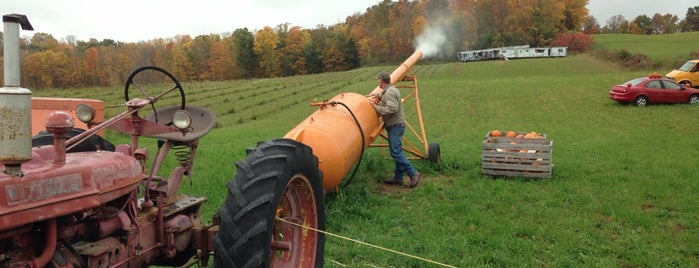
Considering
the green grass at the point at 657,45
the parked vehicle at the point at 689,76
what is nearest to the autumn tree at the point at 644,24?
the green grass at the point at 657,45

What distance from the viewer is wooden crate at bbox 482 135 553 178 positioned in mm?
9070

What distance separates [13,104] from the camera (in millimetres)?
2143

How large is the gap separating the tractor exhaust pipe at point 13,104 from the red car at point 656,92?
76.7 ft

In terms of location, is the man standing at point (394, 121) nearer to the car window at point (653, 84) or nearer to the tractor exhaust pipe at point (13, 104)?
the tractor exhaust pipe at point (13, 104)

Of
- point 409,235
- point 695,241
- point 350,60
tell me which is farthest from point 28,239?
point 350,60

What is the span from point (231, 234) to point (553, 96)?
26086 millimetres

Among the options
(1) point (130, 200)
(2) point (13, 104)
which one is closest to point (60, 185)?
(2) point (13, 104)

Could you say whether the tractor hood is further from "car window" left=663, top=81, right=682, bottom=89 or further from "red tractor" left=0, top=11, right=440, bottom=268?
"car window" left=663, top=81, right=682, bottom=89

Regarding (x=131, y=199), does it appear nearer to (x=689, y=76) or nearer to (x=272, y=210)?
(x=272, y=210)

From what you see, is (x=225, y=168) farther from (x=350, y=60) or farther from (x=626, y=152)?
(x=350, y=60)

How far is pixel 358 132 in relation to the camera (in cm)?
769

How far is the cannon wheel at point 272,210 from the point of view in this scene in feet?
10.7

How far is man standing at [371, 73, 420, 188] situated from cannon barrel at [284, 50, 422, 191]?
0.19m

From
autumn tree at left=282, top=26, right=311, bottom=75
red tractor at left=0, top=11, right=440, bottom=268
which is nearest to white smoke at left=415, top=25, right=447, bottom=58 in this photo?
red tractor at left=0, top=11, right=440, bottom=268
